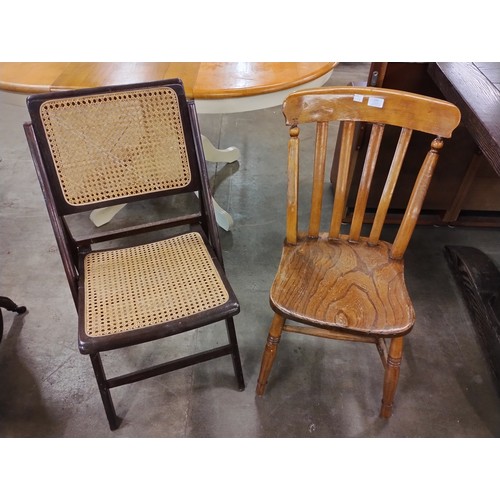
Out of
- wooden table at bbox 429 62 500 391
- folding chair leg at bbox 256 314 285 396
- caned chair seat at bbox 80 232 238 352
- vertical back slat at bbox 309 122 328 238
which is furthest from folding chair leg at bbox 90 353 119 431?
wooden table at bbox 429 62 500 391

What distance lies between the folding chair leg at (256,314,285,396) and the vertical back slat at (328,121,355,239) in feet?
1.21

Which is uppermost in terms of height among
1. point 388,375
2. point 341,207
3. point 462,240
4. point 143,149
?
point 143,149

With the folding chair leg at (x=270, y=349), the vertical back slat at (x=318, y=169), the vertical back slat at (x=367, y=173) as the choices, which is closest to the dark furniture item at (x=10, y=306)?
the folding chair leg at (x=270, y=349)

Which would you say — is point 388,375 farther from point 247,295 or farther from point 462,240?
point 462,240

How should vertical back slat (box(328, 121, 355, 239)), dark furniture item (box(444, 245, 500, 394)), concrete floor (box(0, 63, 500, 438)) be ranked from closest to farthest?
vertical back slat (box(328, 121, 355, 239)) → concrete floor (box(0, 63, 500, 438)) → dark furniture item (box(444, 245, 500, 394))

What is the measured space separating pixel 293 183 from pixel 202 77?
0.66 m

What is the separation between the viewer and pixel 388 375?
1.30 meters

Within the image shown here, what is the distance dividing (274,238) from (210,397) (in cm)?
95

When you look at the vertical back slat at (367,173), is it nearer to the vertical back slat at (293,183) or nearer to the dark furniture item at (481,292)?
the vertical back slat at (293,183)

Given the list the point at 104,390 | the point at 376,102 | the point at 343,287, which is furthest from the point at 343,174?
the point at 104,390

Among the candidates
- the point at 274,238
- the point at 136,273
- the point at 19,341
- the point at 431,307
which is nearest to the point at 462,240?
the point at 431,307

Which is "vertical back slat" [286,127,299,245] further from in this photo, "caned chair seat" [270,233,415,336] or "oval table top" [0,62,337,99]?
"oval table top" [0,62,337,99]

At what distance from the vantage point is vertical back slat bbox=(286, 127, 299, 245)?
1.18 m

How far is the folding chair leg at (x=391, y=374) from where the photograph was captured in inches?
48.5
